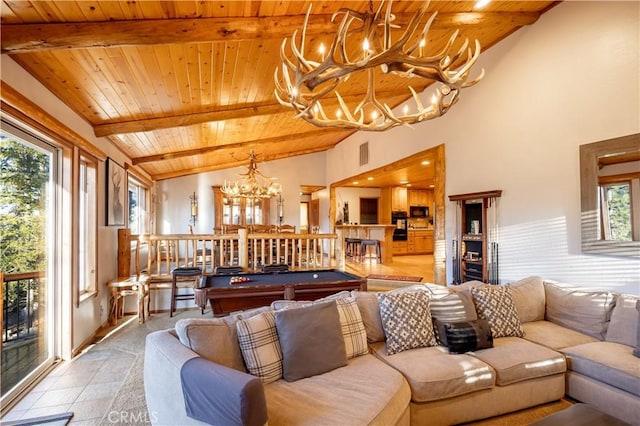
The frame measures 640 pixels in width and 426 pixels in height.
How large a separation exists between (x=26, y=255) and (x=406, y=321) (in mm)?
3370

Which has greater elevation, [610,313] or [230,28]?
[230,28]

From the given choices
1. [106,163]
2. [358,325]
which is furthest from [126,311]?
[358,325]

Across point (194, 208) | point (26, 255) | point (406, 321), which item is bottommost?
point (406, 321)

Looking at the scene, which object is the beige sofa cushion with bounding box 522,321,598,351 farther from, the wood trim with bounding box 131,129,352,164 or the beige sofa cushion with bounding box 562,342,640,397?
the wood trim with bounding box 131,129,352,164

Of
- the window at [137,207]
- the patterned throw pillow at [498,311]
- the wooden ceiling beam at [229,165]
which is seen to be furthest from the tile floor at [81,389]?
the wooden ceiling beam at [229,165]

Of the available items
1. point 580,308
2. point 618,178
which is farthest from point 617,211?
point 580,308

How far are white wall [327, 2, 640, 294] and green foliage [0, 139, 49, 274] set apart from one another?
5070mm

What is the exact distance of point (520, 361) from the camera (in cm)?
229

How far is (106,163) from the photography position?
4.37 metres

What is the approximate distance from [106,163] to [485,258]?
5.51 metres

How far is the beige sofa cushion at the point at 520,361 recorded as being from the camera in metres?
2.24

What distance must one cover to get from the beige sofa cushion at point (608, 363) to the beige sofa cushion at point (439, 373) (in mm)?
784

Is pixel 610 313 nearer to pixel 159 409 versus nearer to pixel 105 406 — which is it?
pixel 159 409

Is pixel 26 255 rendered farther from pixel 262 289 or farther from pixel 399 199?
pixel 399 199
